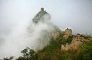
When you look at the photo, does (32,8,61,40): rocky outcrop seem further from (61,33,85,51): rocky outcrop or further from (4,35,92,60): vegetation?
(61,33,85,51): rocky outcrop

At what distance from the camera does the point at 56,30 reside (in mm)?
85562

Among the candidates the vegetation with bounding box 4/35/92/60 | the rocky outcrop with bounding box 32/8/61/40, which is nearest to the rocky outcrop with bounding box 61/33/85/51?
the vegetation with bounding box 4/35/92/60

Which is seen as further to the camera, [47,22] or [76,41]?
[47,22]

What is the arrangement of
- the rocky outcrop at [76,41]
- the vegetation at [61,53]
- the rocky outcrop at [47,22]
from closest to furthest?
the vegetation at [61,53] → the rocky outcrop at [76,41] → the rocky outcrop at [47,22]

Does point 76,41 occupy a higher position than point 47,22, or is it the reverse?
point 47,22

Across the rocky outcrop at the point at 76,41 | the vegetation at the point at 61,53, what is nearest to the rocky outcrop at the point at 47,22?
the vegetation at the point at 61,53

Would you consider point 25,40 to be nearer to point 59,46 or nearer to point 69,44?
point 59,46

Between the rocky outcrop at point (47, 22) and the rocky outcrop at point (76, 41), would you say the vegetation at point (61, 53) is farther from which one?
the rocky outcrop at point (47, 22)

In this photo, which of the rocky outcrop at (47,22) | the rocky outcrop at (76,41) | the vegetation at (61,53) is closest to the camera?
the vegetation at (61,53)

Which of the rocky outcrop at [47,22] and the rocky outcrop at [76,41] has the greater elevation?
the rocky outcrop at [47,22]

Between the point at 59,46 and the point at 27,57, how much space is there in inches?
309

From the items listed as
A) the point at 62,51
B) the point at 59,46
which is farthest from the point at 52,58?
the point at 59,46

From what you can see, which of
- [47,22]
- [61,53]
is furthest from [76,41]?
[47,22]

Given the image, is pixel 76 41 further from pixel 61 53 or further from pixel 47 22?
pixel 47 22
